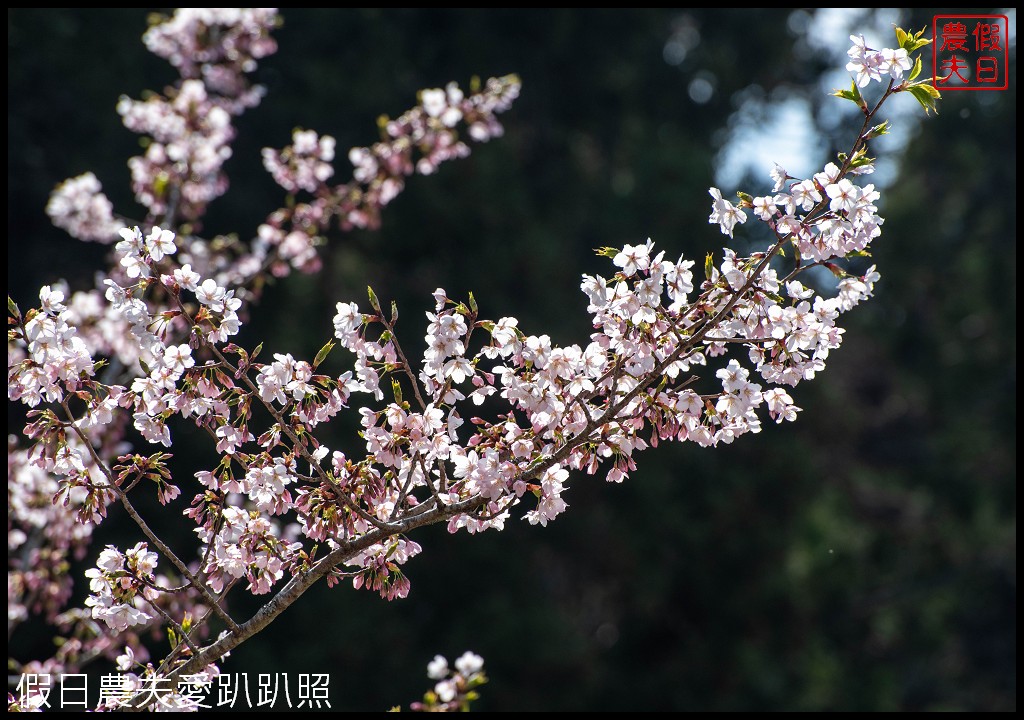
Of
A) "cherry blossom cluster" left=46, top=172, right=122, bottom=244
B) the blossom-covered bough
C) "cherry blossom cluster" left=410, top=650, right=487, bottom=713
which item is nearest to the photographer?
the blossom-covered bough

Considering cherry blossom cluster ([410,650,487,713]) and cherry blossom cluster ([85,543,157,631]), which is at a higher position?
cherry blossom cluster ([85,543,157,631])

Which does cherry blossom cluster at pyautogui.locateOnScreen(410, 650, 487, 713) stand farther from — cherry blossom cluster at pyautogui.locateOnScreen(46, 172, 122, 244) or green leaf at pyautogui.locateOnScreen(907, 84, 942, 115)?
cherry blossom cluster at pyautogui.locateOnScreen(46, 172, 122, 244)

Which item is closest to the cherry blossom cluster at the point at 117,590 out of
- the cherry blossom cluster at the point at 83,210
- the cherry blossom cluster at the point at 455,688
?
the cherry blossom cluster at the point at 455,688

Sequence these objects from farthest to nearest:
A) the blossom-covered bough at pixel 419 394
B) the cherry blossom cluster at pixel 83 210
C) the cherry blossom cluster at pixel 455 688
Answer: the cherry blossom cluster at pixel 83 210 < the cherry blossom cluster at pixel 455 688 < the blossom-covered bough at pixel 419 394

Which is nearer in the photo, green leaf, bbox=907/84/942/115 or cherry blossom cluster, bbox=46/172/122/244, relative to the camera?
green leaf, bbox=907/84/942/115

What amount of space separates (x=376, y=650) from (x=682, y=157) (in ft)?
14.3

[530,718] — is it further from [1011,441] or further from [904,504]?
[904,504]

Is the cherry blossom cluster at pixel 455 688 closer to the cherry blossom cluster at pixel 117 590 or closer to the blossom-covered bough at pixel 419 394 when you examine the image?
the blossom-covered bough at pixel 419 394

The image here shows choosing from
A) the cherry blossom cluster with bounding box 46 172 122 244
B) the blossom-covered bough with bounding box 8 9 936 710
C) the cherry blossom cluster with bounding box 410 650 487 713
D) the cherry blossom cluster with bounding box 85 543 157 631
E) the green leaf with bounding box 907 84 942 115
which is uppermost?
the cherry blossom cluster with bounding box 46 172 122 244


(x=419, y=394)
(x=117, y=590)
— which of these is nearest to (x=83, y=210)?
(x=117, y=590)

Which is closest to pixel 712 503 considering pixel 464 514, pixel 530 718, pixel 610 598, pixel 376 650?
pixel 610 598

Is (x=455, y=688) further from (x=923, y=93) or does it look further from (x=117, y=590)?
(x=923, y=93)

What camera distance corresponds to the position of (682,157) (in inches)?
289

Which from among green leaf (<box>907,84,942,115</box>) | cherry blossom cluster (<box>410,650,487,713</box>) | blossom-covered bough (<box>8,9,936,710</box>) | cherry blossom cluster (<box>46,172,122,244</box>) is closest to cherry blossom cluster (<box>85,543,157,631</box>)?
blossom-covered bough (<box>8,9,936,710</box>)
